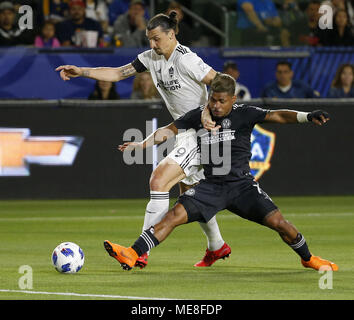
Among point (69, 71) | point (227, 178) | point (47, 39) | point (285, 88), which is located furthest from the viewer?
point (47, 39)

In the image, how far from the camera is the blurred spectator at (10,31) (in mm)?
18750

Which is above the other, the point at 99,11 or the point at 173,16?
the point at 173,16

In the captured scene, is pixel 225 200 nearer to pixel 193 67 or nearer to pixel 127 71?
pixel 193 67

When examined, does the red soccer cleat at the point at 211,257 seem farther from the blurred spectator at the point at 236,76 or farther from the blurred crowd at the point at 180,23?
the blurred crowd at the point at 180,23

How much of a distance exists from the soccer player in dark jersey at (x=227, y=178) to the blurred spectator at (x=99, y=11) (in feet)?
36.3

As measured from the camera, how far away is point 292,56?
19516mm

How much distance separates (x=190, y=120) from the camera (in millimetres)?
9609

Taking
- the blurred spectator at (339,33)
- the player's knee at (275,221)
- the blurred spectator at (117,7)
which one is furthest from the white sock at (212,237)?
the blurred spectator at (117,7)

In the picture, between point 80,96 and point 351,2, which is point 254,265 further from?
point 351,2

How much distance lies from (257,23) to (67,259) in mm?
11873

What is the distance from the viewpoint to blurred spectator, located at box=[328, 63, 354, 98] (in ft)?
Answer: 59.7

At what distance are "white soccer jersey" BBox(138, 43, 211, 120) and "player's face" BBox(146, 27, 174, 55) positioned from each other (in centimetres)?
12

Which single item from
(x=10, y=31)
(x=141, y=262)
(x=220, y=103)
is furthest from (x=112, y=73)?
(x=10, y=31)

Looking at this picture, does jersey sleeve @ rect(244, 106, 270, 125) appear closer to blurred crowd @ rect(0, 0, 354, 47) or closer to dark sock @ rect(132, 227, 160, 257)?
dark sock @ rect(132, 227, 160, 257)
